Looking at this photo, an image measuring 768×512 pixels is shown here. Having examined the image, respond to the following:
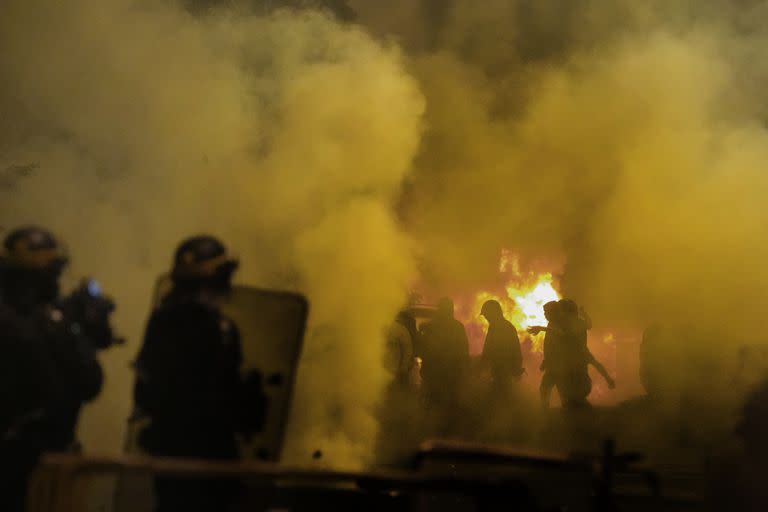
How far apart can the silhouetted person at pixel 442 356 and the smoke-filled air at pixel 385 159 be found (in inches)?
18.6

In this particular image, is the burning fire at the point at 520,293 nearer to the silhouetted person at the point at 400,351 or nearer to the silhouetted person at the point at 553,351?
the silhouetted person at the point at 400,351

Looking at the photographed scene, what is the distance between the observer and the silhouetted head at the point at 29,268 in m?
3.85

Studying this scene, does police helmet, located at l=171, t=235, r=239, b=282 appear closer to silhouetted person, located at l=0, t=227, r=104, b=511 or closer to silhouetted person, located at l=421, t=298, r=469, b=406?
silhouetted person, located at l=0, t=227, r=104, b=511

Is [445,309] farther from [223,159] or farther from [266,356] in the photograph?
[266,356]

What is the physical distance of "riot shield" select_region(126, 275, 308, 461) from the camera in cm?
379

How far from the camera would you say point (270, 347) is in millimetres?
3895

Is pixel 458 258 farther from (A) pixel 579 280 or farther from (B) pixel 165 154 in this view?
(B) pixel 165 154

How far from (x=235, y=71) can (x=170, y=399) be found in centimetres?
537

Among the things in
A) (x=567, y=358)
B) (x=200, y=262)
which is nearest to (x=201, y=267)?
(x=200, y=262)

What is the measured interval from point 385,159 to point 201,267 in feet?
18.7

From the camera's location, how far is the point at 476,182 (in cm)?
1283

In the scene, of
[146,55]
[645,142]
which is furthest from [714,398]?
[146,55]

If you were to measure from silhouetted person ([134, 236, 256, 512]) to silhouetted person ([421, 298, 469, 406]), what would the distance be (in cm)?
542

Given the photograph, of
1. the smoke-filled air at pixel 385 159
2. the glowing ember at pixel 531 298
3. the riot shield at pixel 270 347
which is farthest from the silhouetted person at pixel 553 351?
the riot shield at pixel 270 347
